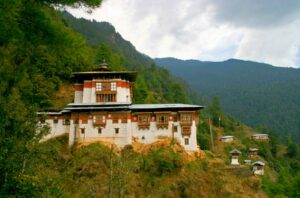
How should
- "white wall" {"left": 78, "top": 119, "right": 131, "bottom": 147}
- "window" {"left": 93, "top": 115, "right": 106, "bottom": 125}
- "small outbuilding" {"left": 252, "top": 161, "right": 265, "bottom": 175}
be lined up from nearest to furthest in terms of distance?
1. "white wall" {"left": 78, "top": 119, "right": 131, "bottom": 147}
2. "window" {"left": 93, "top": 115, "right": 106, "bottom": 125}
3. "small outbuilding" {"left": 252, "top": 161, "right": 265, "bottom": 175}

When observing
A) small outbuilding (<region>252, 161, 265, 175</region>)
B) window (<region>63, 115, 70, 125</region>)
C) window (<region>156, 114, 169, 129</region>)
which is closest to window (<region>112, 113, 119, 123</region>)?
window (<region>156, 114, 169, 129</region>)

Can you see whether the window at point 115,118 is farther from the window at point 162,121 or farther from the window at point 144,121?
the window at point 162,121

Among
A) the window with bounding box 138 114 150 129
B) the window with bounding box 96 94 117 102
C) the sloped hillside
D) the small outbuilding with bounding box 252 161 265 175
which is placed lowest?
the small outbuilding with bounding box 252 161 265 175

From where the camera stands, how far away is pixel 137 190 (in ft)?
122

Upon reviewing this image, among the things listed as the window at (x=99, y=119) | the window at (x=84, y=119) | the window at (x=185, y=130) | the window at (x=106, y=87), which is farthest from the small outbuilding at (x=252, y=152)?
the window at (x=84, y=119)

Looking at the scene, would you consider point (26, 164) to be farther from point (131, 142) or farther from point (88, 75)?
point (88, 75)

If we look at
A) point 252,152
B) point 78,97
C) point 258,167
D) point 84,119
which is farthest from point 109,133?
point 252,152

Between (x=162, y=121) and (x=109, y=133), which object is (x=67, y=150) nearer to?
(x=109, y=133)

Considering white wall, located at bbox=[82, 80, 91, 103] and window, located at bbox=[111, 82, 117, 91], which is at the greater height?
window, located at bbox=[111, 82, 117, 91]

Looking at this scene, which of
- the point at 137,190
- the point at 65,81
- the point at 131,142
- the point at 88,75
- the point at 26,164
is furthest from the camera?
the point at 65,81

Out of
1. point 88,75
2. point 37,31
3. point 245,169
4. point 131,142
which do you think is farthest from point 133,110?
point 37,31

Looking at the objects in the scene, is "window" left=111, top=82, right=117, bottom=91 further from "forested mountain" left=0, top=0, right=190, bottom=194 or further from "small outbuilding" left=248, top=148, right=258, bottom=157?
"small outbuilding" left=248, top=148, right=258, bottom=157

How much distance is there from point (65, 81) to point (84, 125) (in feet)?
48.4

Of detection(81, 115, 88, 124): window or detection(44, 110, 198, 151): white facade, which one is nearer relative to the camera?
detection(44, 110, 198, 151): white facade
